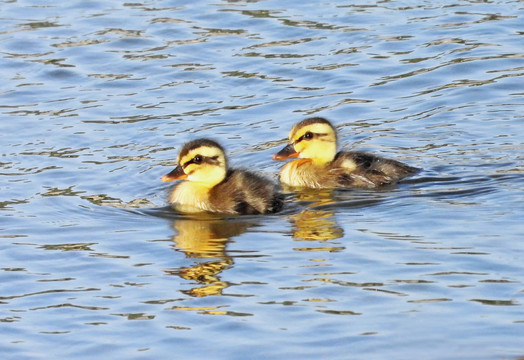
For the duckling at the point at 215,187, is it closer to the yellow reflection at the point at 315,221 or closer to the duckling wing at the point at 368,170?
A: the yellow reflection at the point at 315,221

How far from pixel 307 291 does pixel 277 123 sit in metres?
4.12

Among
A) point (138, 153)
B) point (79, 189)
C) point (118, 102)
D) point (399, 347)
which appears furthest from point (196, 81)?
point (399, 347)

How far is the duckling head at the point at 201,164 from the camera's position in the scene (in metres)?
9.15

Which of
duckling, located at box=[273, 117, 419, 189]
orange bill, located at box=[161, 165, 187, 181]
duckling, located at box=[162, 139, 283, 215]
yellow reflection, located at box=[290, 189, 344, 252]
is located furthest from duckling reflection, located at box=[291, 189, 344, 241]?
orange bill, located at box=[161, 165, 187, 181]

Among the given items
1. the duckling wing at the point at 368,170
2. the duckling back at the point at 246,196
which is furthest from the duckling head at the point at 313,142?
the duckling back at the point at 246,196

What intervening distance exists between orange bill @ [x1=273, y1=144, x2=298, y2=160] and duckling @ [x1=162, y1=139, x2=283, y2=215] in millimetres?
563

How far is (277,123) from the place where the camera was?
11.0 metres

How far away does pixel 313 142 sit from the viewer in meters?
9.79

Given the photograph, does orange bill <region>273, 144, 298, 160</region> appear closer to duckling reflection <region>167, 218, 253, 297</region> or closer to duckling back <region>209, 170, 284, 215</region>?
duckling back <region>209, 170, 284, 215</region>

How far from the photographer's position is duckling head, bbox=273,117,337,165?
9766 mm

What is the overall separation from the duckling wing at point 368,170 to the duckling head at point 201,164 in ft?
3.09

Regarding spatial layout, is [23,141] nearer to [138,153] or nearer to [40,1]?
[138,153]

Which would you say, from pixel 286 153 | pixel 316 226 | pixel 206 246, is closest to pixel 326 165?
pixel 286 153

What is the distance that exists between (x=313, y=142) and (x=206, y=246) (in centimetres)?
188
